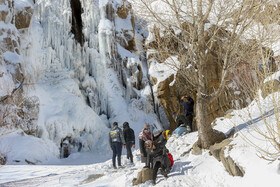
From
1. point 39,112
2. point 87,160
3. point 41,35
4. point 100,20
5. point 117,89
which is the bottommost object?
point 87,160

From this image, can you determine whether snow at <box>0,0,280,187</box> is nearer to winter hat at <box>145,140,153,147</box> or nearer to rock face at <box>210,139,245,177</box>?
rock face at <box>210,139,245,177</box>

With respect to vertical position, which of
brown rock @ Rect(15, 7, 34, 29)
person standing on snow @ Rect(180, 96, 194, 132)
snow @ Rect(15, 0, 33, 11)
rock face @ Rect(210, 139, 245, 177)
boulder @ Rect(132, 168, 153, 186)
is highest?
snow @ Rect(15, 0, 33, 11)

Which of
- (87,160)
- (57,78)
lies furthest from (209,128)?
(57,78)

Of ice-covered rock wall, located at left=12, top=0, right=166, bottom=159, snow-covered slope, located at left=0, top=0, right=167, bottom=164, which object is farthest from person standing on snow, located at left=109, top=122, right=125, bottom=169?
ice-covered rock wall, located at left=12, top=0, right=166, bottom=159

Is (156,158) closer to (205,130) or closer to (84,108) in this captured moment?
(205,130)

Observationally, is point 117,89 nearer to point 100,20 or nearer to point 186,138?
point 100,20

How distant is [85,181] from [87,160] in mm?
7026

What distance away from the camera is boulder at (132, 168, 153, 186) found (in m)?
4.76

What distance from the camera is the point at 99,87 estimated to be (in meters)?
17.7

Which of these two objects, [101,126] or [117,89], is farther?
[117,89]

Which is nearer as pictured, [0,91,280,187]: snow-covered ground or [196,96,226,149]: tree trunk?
[0,91,280,187]: snow-covered ground

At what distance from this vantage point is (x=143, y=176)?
479 cm

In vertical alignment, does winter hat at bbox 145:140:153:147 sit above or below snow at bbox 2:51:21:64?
below

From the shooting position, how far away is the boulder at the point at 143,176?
4.76m
